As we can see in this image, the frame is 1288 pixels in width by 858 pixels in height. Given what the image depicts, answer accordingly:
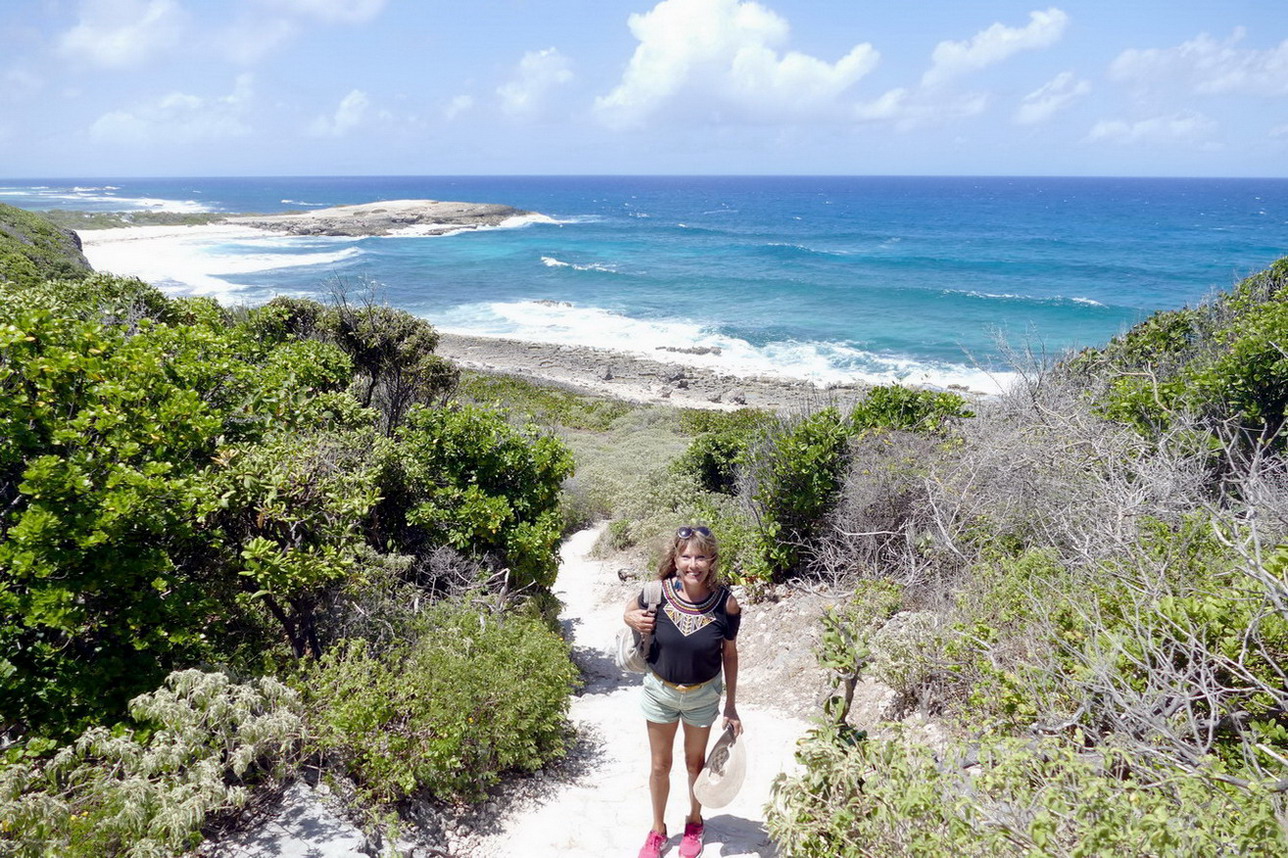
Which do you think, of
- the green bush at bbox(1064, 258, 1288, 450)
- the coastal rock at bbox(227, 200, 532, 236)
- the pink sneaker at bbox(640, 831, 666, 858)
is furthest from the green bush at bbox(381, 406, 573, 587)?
the coastal rock at bbox(227, 200, 532, 236)

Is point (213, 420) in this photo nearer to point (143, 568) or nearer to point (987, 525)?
point (143, 568)

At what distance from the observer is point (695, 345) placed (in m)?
36.5

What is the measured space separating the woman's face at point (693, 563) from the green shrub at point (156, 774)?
2.50m

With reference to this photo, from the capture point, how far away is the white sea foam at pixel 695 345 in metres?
30.1

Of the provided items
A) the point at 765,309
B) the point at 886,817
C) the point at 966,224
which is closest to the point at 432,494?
the point at 886,817

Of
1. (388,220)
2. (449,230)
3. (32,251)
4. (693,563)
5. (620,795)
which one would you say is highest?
(388,220)

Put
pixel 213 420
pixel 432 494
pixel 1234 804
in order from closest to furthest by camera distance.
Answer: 1. pixel 1234 804
2. pixel 213 420
3. pixel 432 494

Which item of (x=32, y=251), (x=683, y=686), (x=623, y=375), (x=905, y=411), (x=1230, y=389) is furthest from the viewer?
(x=623, y=375)

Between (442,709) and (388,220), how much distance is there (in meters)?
97.0

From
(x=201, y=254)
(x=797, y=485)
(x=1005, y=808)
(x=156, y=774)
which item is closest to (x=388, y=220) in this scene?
(x=201, y=254)

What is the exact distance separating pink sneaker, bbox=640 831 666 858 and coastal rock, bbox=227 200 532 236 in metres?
87.5

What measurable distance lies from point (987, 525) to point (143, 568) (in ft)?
22.3

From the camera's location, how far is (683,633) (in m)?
4.01

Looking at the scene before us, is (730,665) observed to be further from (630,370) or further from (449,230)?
(449,230)
